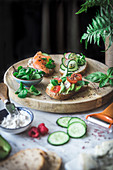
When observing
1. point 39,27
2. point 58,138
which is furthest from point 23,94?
point 39,27

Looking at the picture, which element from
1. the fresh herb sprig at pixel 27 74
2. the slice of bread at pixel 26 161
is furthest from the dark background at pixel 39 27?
the slice of bread at pixel 26 161

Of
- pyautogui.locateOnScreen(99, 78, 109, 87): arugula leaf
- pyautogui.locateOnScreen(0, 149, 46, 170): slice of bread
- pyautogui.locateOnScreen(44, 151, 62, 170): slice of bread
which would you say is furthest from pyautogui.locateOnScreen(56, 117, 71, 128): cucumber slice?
pyautogui.locateOnScreen(99, 78, 109, 87): arugula leaf

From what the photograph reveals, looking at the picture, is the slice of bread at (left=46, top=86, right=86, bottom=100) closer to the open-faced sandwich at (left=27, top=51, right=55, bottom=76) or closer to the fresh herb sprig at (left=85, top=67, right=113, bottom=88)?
the fresh herb sprig at (left=85, top=67, right=113, bottom=88)

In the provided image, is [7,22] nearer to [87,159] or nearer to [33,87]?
[33,87]

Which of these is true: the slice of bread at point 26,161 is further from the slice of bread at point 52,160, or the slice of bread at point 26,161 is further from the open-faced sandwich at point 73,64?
the open-faced sandwich at point 73,64

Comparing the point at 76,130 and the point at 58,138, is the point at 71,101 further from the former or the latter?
the point at 58,138

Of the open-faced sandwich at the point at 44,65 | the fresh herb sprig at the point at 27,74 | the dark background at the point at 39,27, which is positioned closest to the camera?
the fresh herb sprig at the point at 27,74
